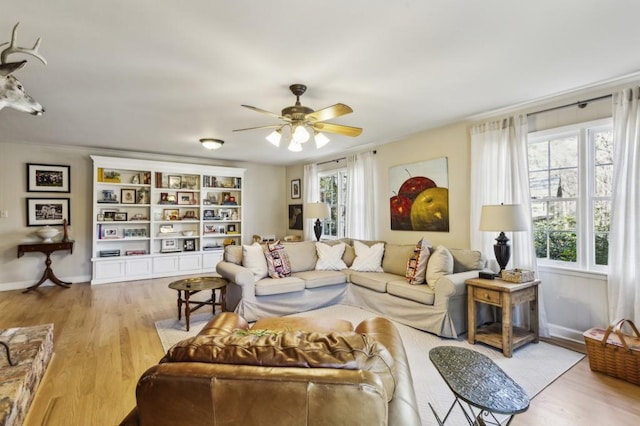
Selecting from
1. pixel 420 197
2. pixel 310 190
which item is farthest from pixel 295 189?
pixel 420 197

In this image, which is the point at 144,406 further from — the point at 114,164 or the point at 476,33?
the point at 114,164

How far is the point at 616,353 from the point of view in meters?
2.46

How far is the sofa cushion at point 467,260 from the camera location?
3627 mm

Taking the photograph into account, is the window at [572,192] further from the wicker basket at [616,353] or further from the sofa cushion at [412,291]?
the sofa cushion at [412,291]

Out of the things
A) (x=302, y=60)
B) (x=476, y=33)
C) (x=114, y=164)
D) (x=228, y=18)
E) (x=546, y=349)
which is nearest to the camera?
(x=228, y=18)

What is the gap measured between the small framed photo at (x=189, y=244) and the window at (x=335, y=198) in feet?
9.22

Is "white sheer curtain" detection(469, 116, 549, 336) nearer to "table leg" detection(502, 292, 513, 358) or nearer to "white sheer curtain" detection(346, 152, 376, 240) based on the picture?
"table leg" detection(502, 292, 513, 358)

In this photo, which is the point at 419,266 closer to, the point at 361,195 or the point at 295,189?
the point at 361,195

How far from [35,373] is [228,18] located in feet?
9.10

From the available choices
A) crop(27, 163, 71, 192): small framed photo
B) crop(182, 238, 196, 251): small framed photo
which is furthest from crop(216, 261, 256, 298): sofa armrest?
crop(27, 163, 71, 192): small framed photo

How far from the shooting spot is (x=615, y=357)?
2469 mm

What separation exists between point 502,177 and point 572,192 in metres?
0.65

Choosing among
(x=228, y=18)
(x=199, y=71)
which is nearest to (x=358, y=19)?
(x=228, y=18)

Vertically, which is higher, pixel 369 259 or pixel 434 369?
pixel 369 259
